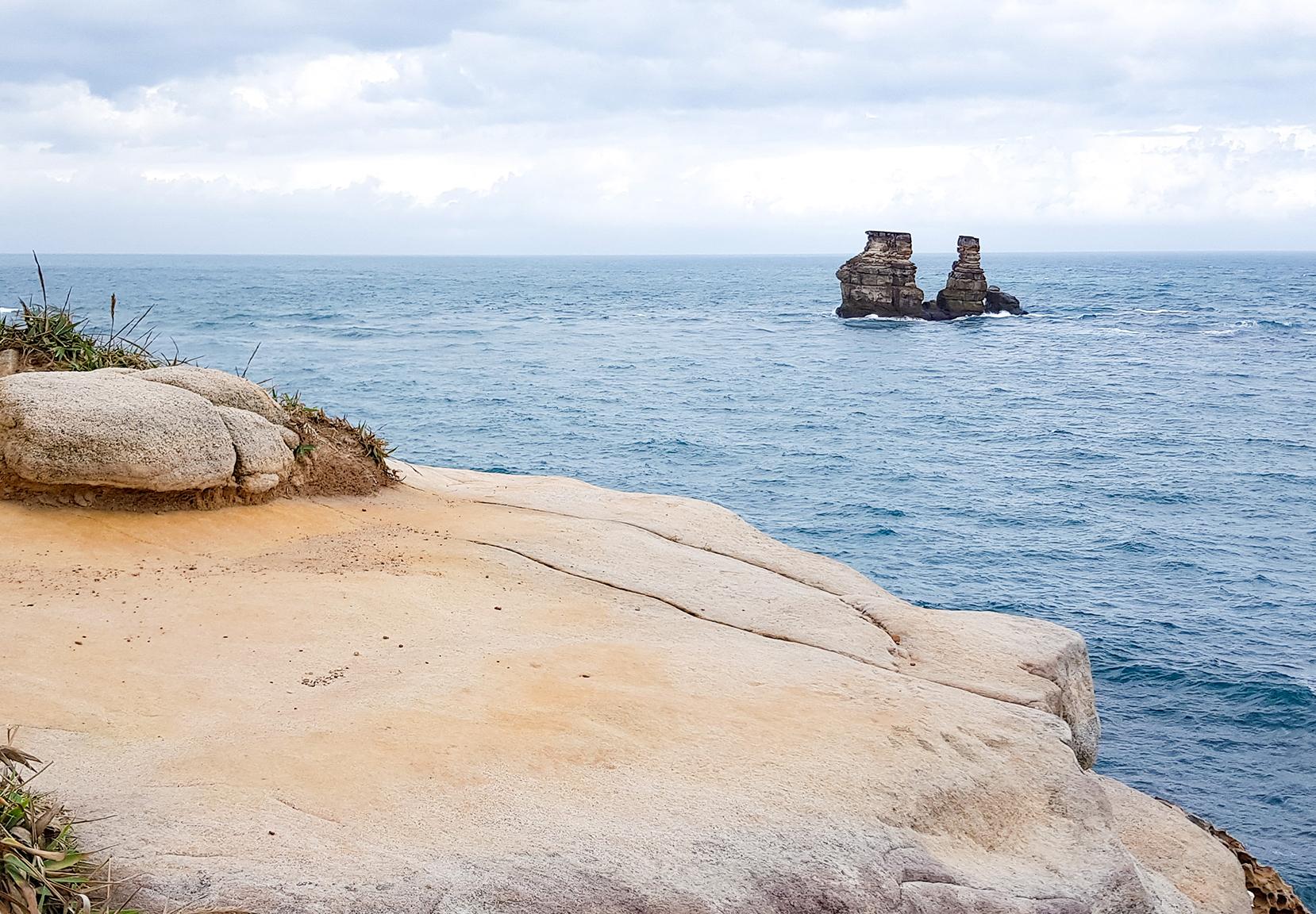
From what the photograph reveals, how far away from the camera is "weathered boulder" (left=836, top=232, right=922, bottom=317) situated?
2549 inches

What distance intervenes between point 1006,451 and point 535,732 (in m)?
24.2

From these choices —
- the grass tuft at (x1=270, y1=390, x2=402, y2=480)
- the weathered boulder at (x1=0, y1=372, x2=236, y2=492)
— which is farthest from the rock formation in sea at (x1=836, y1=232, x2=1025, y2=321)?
the weathered boulder at (x1=0, y1=372, x2=236, y2=492)

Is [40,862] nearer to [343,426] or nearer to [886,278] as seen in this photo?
[343,426]

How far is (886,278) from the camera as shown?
65.4m

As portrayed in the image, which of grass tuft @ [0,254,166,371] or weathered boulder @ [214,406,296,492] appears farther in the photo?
grass tuft @ [0,254,166,371]

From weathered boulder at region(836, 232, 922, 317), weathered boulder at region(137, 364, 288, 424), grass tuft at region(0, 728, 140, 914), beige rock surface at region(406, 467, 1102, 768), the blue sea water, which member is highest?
weathered boulder at region(836, 232, 922, 317)

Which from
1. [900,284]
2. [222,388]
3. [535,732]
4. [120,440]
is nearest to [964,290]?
[900,284]

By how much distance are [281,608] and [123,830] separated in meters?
3.02

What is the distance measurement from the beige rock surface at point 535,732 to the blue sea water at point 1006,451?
5002mm

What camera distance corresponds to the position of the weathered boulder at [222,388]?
32.9ft

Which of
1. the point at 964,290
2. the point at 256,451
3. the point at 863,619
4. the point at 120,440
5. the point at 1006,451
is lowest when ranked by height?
the point at 1006,451

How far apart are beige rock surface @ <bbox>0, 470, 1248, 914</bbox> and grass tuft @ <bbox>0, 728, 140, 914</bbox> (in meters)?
0.17

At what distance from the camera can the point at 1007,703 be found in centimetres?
721

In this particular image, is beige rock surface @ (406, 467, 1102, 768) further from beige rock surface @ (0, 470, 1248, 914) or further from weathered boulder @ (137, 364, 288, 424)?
weathered boulder @ (137, 364, 288, 424)
